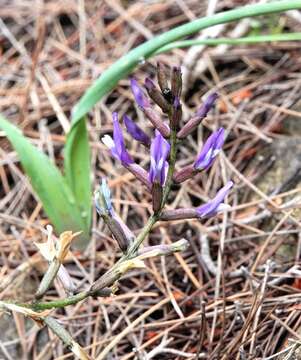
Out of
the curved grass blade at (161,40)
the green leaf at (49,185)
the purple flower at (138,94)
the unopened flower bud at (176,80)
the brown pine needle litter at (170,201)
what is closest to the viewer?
the unopened flower bud at (176,80)

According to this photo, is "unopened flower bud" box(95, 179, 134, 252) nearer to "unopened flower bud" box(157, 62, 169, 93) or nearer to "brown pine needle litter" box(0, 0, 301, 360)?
"brown pine needle litter" box(0, 0, 301, 360)

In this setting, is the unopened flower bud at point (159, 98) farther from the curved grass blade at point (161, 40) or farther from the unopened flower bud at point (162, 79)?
the curved grass blade at point (161, 40)

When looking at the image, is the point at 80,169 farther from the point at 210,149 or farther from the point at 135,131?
the point at 210,149

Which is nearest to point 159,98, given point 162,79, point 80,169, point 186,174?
point 162,79

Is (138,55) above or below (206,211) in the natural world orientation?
above

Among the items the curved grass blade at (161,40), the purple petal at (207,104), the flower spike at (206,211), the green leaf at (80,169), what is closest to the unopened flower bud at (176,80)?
the purple petal at (207,104)

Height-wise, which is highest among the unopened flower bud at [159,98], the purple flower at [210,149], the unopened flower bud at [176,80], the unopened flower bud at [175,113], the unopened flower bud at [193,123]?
the unopened flower bud at [176,80]

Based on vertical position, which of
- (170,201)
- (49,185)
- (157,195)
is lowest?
(170,201)

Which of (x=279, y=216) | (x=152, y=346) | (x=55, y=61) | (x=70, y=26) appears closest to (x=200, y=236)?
(x=279, y=216)
